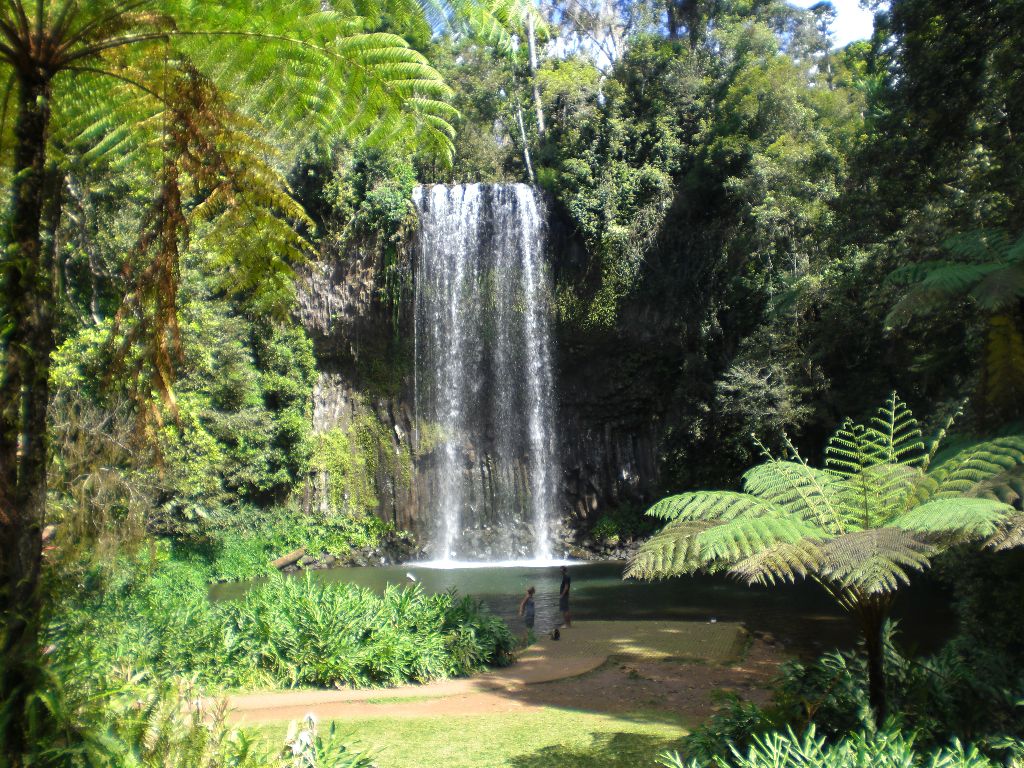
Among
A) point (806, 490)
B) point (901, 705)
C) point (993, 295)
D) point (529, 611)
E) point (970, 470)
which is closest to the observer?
point (970, 470)

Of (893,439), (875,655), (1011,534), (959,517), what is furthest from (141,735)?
(893,439)

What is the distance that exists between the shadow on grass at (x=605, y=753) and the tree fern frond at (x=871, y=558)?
237cm

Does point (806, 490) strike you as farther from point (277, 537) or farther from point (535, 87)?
point (535, 87)

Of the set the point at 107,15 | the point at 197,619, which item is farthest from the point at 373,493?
the point at 107,15

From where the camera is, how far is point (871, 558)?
424cm

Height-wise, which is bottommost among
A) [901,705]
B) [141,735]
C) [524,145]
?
[901,705]

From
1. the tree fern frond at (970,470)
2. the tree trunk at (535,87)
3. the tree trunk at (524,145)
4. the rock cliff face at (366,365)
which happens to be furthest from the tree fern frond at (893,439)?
the tree trunk at (535,87)

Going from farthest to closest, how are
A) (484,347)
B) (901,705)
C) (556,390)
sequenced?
1. (556,390)
2. (484,347)
3. (901,705)

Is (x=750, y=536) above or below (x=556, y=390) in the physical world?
below

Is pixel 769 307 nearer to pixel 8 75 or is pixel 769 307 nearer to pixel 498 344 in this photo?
pixel 498 344

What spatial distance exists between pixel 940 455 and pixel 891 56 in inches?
349

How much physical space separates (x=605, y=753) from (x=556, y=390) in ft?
62.9

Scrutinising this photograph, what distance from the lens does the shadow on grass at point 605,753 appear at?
604 centimetres

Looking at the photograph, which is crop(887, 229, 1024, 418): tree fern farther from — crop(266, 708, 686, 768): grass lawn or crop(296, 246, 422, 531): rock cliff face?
crop(296, 246, 422, 531): rock cliff face
